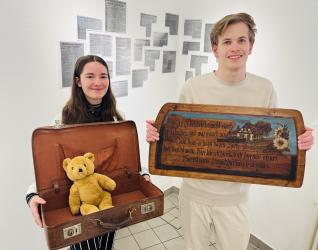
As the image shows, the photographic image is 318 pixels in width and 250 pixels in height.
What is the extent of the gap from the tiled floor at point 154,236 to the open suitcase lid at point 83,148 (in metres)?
1.05

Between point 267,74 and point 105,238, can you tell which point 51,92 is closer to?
point 105,238

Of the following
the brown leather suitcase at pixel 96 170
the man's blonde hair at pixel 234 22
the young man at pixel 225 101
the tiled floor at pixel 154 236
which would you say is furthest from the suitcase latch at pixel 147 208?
the tiled floor at pixel 154 236

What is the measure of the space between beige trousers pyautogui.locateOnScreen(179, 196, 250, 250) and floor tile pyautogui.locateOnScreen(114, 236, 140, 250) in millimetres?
866

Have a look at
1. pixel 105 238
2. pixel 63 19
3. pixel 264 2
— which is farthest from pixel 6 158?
pixel 264 2

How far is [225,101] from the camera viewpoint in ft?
4.02

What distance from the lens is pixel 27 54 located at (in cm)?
149

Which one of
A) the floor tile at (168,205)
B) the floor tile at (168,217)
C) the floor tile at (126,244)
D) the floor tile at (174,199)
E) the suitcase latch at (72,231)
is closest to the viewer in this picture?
the suitcase latch at (72,231)

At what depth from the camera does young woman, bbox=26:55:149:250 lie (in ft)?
4.09

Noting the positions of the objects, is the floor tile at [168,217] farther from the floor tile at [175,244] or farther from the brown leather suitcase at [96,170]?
the brown leather suitcase at [96,170]

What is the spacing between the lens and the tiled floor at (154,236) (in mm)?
2066

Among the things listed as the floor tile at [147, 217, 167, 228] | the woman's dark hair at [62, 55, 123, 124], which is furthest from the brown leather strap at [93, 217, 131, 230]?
the floor tile at [147, 217, 167, 228]

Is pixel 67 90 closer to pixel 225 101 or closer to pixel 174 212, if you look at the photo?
pixel 225 101

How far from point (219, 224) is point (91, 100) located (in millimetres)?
851

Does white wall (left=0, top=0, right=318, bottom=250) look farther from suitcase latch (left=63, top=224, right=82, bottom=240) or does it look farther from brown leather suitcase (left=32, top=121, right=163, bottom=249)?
suitcase latch (left=63, top=224, right=82, bottom=240)
